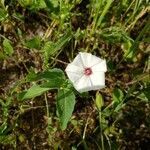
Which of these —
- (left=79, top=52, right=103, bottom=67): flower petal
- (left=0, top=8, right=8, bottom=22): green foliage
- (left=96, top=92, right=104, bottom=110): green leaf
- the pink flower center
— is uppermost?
(left=0, top=8, right=8, bottom=22): green foliage

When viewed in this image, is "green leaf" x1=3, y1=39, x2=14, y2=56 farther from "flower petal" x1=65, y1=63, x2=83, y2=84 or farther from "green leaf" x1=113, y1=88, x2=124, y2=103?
"green leaf" x1=113, y1=88, x2=124, y2=103

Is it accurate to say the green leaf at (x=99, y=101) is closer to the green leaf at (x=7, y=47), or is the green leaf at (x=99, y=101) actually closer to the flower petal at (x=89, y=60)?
the flower petal at (x=89, y=60)

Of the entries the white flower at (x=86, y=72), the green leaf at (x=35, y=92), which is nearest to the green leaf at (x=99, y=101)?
the white flower at (x=86, y=72)

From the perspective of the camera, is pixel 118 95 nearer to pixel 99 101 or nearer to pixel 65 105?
pixel 99 101

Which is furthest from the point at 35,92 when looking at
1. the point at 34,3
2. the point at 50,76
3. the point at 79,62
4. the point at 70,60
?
the point at 34,3

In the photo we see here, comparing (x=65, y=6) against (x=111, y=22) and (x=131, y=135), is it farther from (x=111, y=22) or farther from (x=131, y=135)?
(x=131, y=135)

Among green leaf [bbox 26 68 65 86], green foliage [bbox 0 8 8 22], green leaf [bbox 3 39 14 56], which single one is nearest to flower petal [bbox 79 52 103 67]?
green leaf [bbox 26 68 65 86]

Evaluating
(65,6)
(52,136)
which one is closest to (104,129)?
(52,136)
